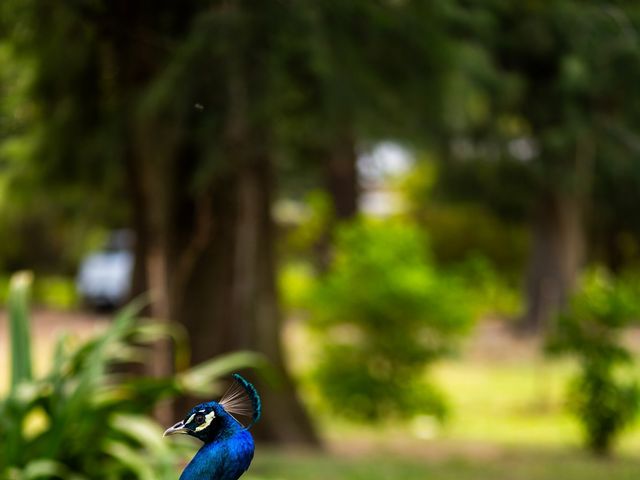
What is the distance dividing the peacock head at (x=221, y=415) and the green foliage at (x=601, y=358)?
28.9 ft

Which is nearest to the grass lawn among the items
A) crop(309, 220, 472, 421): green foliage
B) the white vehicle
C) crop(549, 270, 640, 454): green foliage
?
crop(549, 270, 640, 454): green foliage

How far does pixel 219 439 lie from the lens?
97 cm

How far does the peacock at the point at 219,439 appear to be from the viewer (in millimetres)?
952

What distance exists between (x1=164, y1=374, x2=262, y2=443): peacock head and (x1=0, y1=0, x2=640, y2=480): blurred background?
70 cm

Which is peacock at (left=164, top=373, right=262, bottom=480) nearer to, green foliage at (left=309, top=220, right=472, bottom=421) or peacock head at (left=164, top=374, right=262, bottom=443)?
peacock head at (left=164, top=374, right=262, bottom=443)

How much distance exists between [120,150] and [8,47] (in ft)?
3.28

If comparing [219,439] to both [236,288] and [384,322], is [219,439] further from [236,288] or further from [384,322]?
[384,322]

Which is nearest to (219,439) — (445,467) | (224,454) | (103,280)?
(224,454)

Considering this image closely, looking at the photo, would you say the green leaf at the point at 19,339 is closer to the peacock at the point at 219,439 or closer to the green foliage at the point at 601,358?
the peacock at the point at 219,439

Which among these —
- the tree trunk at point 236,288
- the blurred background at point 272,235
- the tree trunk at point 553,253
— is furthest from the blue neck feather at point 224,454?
the tree trunk at point 553,253

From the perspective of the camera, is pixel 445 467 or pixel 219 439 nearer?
pixel 219 439

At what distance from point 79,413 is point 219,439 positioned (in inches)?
150

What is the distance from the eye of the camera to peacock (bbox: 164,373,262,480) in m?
0.95

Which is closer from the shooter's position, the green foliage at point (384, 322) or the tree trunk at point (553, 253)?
the green foliage at point (384, 322)
